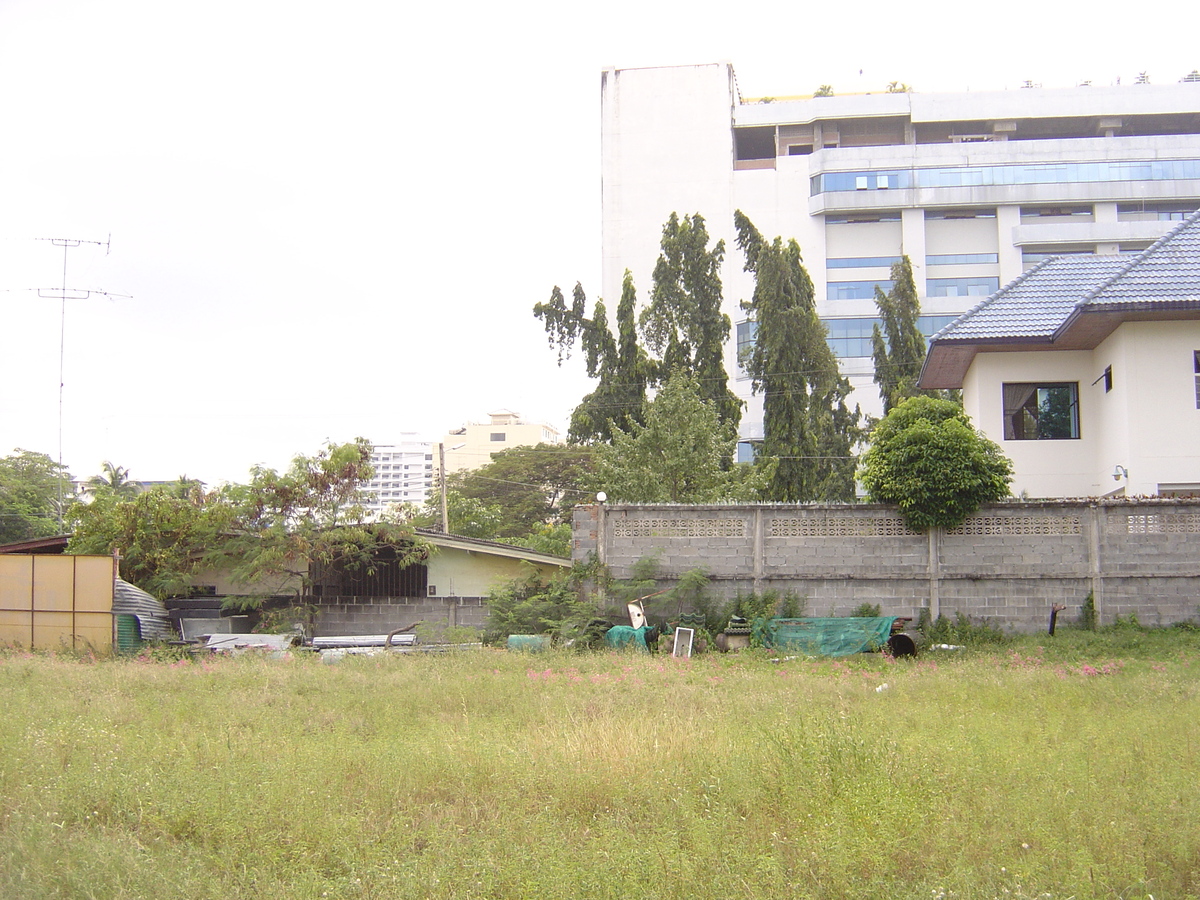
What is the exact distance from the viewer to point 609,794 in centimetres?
670

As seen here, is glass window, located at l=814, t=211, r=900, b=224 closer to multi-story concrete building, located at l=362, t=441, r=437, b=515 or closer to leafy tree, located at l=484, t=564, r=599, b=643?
leafy tree, located at l=484, t=564, r=599, b=643

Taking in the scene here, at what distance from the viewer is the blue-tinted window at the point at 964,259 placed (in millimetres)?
60625

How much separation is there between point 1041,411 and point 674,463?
26.1ft

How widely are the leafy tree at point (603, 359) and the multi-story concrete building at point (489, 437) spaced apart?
→ 181 ft

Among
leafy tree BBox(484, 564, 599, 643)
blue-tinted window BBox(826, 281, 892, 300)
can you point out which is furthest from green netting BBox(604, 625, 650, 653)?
blue-tinted window BBox(826, 281, 892, 300)

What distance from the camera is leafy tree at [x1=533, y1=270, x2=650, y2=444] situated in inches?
1235

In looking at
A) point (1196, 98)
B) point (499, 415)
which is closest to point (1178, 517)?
point (1196, 98)

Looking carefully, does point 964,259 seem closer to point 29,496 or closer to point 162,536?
point 29,496

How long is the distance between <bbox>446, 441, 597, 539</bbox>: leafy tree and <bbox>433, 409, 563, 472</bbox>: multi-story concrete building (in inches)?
1456

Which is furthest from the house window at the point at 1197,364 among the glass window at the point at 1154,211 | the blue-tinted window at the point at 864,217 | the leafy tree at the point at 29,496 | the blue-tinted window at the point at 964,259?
the glass window at the point at 1154,211

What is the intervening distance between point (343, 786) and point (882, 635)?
29.1 feet

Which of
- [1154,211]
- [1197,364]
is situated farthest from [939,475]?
[1154,211]

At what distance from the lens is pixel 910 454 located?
14672mm

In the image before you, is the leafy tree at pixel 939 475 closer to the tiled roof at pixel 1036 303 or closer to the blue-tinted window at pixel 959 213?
the tiled roof at pixel 1036 303
